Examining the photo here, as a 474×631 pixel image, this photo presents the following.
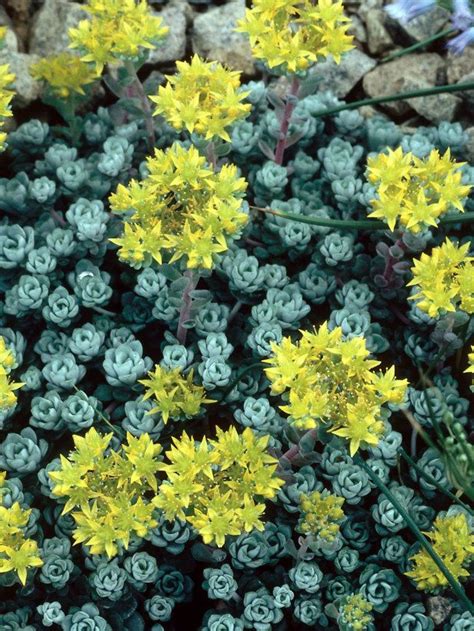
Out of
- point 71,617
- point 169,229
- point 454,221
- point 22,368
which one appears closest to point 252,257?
point 169,229

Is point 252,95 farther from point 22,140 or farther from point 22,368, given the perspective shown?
point 22,368

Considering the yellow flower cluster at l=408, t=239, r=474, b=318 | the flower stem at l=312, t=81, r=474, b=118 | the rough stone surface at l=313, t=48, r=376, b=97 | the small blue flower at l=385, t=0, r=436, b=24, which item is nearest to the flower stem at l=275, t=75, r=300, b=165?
the flower stem at l=312, t=81, r=474, b=118

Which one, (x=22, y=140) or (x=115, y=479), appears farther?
(x=22, y=140)

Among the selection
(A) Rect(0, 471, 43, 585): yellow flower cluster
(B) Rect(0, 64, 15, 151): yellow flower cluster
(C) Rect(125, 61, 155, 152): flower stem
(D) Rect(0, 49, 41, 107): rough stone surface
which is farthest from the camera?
(D) Rect(0, 49, 41, 107): rough stone surface

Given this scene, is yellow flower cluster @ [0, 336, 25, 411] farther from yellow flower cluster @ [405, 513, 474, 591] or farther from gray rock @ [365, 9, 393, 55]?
gray rock @ [365, 9, 393, 55]

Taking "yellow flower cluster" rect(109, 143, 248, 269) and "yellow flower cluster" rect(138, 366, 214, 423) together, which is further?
"yellow flower cluster" rect(138, 366, 214, 423)

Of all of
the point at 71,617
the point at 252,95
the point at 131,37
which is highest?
the point at 131,37

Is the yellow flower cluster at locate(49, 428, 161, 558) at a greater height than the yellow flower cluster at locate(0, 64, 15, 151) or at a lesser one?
lesser
